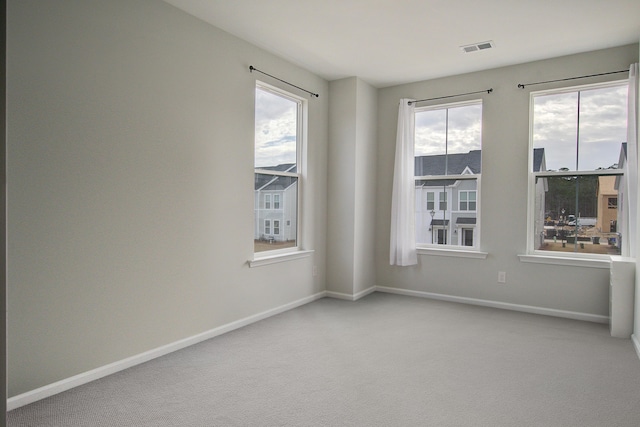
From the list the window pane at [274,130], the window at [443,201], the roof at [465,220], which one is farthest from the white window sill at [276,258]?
the roof at [465,220]

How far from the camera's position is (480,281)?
15.1 ft

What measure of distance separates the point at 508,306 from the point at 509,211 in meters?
1.02

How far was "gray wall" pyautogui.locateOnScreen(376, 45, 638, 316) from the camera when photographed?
4.03 meters

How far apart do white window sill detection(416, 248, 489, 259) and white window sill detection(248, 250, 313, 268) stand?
55.0 inches

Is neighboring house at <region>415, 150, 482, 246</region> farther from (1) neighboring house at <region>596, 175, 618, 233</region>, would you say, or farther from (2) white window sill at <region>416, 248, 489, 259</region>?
(1) neighboring house at <region>596, 175, 618, 233</region>

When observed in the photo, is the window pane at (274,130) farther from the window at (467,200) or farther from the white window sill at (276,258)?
the window at (467,200)

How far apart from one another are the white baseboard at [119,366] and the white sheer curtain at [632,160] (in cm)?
341

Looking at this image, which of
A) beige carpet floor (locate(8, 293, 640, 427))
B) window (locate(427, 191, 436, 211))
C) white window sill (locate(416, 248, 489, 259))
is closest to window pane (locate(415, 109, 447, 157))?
window (locate(427, 191, 436, 211))

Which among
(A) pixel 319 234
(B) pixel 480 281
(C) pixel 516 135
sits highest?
(C) pixel 516 135

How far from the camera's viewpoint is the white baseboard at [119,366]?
2311mm

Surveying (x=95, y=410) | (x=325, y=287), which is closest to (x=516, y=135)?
(x=325, y=287)

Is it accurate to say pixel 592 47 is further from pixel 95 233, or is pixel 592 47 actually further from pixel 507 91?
pixel 95 233

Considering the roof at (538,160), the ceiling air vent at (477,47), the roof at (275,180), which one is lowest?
the roof at (275,180)

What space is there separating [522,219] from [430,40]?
6.87 ft
